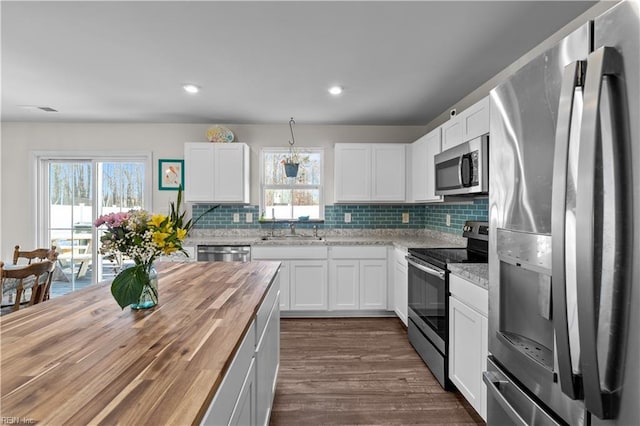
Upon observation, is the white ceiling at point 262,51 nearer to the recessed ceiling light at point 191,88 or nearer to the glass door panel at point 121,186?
the recessed ceiling light at point 191,88

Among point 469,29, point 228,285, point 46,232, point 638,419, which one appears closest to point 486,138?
point 469,29

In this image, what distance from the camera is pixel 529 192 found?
41.3 inches

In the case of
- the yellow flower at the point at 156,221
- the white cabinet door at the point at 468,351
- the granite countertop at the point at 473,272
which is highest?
the yellow flower at the point at 156,221

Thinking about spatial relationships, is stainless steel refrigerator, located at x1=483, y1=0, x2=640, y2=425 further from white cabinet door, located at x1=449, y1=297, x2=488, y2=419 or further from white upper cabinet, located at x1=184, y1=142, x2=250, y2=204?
white upper cabinet, located at x1=184, y1=142, x2=250, y2=204

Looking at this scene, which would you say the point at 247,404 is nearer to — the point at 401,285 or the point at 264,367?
the point at 264,367

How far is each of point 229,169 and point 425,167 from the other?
2278mm

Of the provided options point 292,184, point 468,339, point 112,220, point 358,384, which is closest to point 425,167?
point 292,184

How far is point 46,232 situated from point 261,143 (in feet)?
10.1

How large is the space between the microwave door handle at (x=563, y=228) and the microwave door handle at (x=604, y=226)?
0.05 m

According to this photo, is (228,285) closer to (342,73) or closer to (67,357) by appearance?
(67,357)

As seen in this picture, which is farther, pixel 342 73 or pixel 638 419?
pixel 342 73

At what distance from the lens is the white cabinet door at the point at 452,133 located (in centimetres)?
258

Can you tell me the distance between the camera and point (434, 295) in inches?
95.7

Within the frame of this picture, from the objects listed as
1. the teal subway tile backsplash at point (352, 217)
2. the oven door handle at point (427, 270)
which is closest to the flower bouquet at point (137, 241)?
the oven door handle at point (427, 270)
